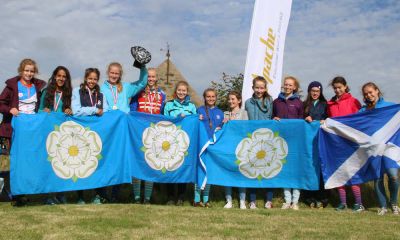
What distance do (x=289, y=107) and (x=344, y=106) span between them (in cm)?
92

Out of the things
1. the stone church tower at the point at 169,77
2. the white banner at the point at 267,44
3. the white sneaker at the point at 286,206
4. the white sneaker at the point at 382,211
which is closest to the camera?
the white sneaker at the point at 382,211

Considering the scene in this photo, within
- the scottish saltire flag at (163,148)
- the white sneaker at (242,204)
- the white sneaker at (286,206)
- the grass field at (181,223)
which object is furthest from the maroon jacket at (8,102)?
the white sneaker at (286,206)

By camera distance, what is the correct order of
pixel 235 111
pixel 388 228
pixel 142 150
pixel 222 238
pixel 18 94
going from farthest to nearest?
pixel 235 111 → pixel 142 150 → pixel 18 94 → pixel 388 228 → pixel 222 238

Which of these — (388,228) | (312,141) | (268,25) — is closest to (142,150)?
(312,141)

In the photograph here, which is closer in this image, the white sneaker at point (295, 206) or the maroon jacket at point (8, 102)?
the maroon jacket at point (8, 102)

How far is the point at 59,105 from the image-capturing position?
278 inches

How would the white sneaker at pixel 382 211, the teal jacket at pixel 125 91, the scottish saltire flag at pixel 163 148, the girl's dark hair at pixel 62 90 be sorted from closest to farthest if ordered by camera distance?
the white sneaker at pixel 382 211 → the girl's dark hair at pixel 62 90 → the scottish saltire flag at pixel 163 148 → the teal jacket at pixel 125 91

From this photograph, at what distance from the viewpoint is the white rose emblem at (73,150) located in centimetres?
683

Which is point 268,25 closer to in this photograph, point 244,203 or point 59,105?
point 244,203

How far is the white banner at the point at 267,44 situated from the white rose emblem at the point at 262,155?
2.45m

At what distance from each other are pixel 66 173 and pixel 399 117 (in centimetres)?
533

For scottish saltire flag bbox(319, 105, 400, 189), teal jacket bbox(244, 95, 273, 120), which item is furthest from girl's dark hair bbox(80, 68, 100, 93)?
scottish saltire flag bbox(319, 105, 400, 189)

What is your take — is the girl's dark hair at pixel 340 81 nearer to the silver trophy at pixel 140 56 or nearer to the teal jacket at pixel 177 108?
the teal jacket at pixel 177 108

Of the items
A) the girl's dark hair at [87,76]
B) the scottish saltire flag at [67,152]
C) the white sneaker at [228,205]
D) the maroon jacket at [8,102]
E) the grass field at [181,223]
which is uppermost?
the girl's dark hair at [87,76]
